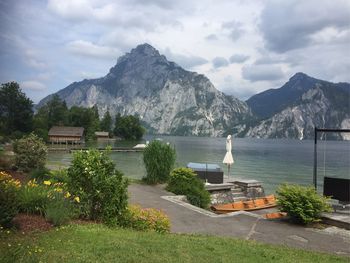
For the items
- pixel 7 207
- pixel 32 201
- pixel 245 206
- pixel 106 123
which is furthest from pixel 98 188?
pixel 106 123

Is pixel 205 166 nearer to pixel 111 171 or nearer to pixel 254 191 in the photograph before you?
pixel 254 191

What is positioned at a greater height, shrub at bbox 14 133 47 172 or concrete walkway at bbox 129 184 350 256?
shrub at bbox 14 133 47 172

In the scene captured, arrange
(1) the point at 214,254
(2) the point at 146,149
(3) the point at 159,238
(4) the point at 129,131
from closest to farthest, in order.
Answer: (1) the point at 214,254 → (3) the point at 159,238 → (2) the point at 146,149 → (4) the point at 129,131

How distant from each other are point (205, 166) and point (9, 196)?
16.7 m

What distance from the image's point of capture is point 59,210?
8.44 m

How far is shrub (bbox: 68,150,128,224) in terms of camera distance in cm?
934

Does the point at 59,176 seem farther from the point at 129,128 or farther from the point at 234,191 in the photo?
the point at 129,128

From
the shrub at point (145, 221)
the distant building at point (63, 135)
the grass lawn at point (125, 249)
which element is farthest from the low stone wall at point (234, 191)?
the distant building at point (63, 135)

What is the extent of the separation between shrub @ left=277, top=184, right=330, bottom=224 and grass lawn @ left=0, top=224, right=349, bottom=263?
3675 mm

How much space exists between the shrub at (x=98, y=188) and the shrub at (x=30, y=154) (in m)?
12.0

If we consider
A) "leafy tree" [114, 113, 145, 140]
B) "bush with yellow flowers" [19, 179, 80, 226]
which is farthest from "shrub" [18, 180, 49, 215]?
"leafy tree" [114, 113, 145, 140]

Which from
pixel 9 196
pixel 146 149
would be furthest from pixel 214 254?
pixel 146 149

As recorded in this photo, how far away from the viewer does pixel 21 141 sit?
21438 mm

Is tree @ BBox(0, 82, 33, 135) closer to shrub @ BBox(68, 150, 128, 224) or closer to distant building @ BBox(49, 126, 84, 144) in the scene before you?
distant building @ BBox(49, 126, 84, 144)
